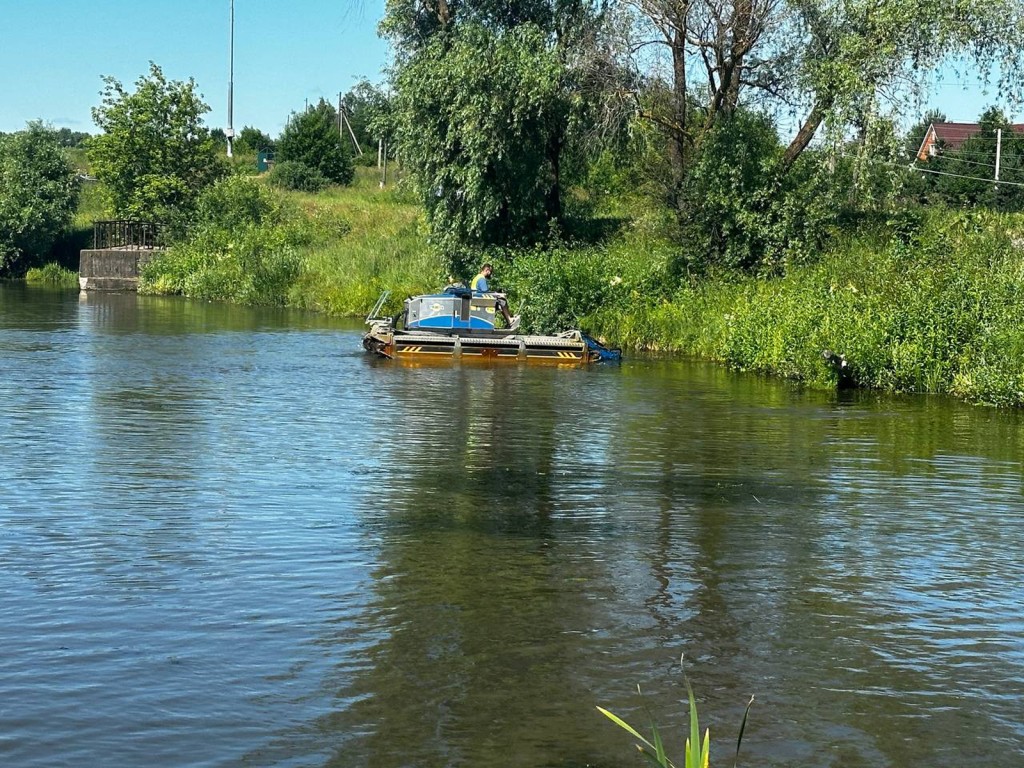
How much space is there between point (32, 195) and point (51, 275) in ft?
12.6

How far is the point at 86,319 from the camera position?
36688 millimetres

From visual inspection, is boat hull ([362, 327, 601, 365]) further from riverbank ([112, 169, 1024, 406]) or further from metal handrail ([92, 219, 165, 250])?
metal handrail ([92, 219, 165, 250])

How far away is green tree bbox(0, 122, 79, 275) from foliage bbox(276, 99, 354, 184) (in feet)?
36.4

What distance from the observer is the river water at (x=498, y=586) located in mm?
6570

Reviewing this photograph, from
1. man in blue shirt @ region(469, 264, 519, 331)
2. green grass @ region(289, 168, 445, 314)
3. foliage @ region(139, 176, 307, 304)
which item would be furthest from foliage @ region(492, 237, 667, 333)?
foliage @ region(139, 176, 307, 304)

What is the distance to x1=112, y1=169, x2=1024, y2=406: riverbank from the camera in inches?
845

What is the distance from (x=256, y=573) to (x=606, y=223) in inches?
1227

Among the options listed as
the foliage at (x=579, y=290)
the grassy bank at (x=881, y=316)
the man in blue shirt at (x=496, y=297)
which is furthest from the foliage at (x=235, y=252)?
the man in blue shirt at (x=496, y=297)

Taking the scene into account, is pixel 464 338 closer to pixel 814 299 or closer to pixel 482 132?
pixel 814 299

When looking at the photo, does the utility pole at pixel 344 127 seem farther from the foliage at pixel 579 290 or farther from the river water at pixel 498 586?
the river water at pixel 498 586

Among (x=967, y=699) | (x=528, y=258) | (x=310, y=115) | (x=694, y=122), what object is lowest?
(x=967, y=699)

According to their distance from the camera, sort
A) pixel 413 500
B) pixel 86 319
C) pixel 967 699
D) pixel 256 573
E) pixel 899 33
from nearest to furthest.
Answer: pixel 967 699, pixel 256 573, pixel 413 500, pixel 899 33, pixel 86 319

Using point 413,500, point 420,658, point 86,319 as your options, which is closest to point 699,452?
point 413,500

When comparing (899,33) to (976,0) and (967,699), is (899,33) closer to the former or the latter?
(976,0)
